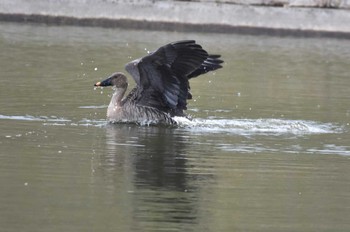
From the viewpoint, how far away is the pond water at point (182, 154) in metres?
9.24

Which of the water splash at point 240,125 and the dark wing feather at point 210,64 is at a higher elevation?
the dark wing feather at point 210,64

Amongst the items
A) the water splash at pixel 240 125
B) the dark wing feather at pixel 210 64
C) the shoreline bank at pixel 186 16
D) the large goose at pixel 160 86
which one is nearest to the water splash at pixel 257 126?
the water splash at pixel 240 125

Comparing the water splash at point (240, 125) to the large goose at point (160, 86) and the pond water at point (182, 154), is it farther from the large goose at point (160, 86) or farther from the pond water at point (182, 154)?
the large goose at point (160, 86)

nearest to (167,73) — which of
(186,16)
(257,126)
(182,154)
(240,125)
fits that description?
(240,125)

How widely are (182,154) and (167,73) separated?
280cm

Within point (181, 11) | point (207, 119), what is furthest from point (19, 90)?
point (181, 11)

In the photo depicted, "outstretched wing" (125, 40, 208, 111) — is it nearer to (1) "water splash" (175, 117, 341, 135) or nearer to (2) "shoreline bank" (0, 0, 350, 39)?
(1) "water splash" (175, 117, 341, 135)

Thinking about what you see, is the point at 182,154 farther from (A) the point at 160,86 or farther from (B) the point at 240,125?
(A) the point at 160,86

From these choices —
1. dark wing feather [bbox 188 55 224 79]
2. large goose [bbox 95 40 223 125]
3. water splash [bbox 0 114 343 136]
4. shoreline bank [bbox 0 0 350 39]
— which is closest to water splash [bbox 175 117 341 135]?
water splash [bbox 0 114 343 136]

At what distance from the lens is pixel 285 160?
40.0 ft

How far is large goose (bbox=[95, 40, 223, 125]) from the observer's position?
585 inches

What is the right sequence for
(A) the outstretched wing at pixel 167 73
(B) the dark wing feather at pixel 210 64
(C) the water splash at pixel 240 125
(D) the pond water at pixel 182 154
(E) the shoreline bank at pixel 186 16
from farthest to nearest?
(E) the shoreline bank at pixel 186 16 < (B) the dark wing feather at pixel 210 64 < (A) the outstretched wing at pixel 167 73 < (C) the water splash at pixel 240 125 < (D) the pond water at pixel 182 154

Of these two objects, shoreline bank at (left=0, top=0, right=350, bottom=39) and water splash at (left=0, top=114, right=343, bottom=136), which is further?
shoreline bank at (left=0, top=0, right=350, bottom=39)

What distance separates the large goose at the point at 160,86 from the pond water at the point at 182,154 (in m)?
0.29
